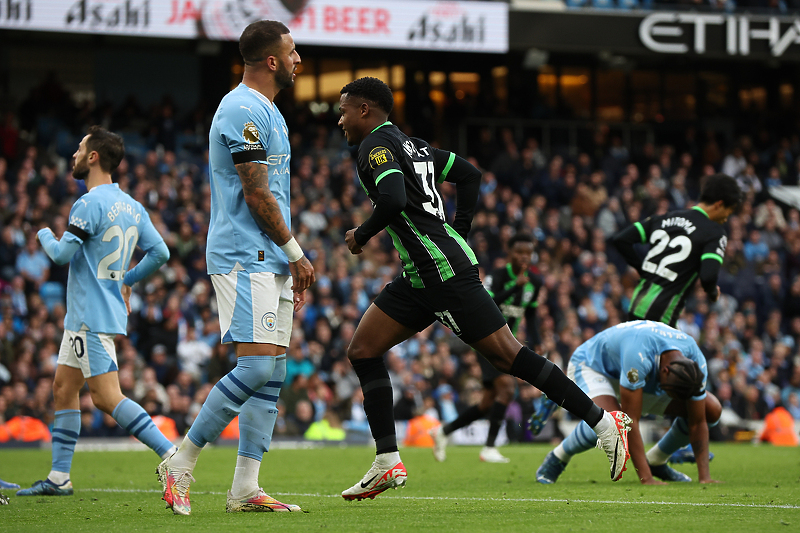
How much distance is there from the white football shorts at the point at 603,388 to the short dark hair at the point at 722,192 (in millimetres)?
1780

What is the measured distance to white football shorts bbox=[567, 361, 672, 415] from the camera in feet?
24.5

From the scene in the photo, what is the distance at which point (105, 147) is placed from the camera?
7.04 meters

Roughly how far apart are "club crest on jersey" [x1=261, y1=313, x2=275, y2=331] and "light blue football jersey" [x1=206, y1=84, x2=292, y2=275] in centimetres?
24

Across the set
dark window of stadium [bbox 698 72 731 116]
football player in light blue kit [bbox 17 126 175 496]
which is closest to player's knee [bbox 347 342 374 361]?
football player in light blue kit [bbox 17 126 175 496]

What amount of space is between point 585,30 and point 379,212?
62.6 ft

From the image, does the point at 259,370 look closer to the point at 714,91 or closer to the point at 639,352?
the point at 639,352


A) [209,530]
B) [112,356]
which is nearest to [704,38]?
[112,356]

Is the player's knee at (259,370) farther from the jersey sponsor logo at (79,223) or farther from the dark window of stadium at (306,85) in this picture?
the dark window of stadium at (306,85)

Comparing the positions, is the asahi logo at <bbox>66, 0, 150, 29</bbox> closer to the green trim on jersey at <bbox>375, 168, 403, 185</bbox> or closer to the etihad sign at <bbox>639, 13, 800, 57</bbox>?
the etihad sign at <bbox>639, 13, 800, 57</bbox>

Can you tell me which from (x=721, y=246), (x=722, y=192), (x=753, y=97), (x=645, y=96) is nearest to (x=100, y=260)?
(x=721, y=246)

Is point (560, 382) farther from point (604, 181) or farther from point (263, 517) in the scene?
point (604, 181)

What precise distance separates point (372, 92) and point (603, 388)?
3.01 meters

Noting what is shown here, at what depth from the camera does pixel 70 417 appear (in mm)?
6977

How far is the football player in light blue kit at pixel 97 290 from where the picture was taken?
666 centimetres
